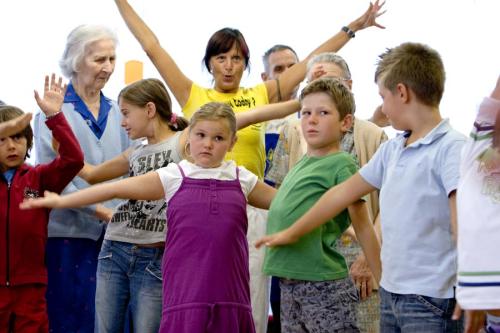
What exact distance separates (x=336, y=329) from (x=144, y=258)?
790 millimetres

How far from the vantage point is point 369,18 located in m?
3.45

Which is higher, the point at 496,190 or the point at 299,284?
the point at 496,190

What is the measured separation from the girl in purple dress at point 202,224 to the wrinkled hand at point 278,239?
13 centimetres

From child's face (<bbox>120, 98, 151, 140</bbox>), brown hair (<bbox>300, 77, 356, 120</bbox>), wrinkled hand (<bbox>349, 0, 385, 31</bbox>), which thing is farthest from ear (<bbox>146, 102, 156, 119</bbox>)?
wrinkled hand (<bbox>349, 0, 385, 31</bbox>)

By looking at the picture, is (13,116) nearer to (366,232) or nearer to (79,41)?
(79,41)

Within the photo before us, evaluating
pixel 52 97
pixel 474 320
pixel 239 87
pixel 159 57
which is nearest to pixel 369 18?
pixel 239 87

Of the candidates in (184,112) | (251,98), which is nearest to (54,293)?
(184,112)

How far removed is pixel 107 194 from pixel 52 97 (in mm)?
669

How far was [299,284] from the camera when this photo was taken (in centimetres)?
238

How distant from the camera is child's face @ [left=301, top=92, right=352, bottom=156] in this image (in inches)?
97.7

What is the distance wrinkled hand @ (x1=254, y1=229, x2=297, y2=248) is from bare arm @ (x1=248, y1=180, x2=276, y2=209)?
0.84ft

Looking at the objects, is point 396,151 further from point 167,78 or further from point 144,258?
point 167,78

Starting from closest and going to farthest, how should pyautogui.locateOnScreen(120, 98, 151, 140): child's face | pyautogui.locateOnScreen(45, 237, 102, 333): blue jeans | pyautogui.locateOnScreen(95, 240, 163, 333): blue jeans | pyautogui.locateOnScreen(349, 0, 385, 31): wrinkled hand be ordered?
pyautogui.locateOnScreen(95, 240, 163, 333): blue jeans < pyautogui.locateOnScreen(120, 98, 151, 140): child's face < pyautogui.locateOnScreen(45, 237, 102, 333): blue jeans < pyautogui.locateOnScreen(349, 0, 385, 31): wrinkled hand

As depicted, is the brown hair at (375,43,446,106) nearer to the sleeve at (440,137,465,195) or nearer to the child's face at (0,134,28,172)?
the sleeve at (440,137,465,195)
